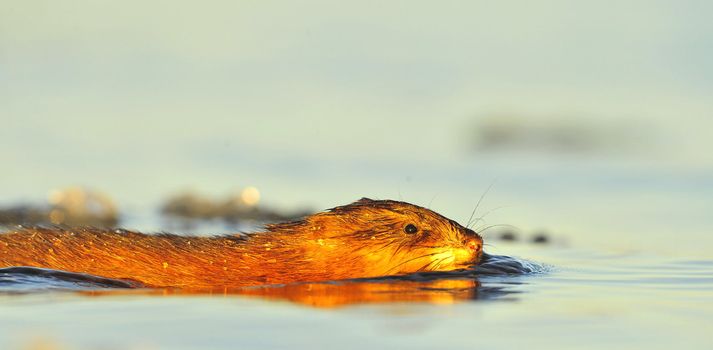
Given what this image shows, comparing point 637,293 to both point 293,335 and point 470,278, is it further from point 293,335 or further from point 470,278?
point 293,335

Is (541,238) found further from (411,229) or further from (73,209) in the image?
(73,209)

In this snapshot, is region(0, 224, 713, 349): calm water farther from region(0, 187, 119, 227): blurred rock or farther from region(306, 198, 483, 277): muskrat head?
region(0, 187, 119, 227): blurred rock

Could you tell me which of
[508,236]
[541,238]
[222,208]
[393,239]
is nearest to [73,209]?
[222,208]

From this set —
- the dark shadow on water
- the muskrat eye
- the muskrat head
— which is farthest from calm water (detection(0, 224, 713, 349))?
the muskrat eye

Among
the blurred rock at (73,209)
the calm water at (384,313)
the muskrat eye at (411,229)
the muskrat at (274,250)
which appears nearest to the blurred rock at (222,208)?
the blurred rock at (73,209)

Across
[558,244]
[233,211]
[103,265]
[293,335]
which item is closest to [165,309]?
[293,335]

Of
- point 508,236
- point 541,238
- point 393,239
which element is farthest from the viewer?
point 508,236

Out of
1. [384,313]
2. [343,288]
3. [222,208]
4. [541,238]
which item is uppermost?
[222,208]
